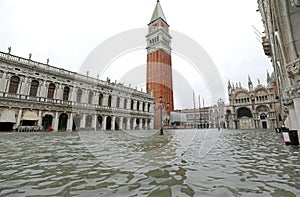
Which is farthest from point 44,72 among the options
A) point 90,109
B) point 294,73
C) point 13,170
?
point 294,73

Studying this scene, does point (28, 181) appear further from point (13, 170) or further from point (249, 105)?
point (249, 105)

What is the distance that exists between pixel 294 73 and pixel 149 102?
41.7 metres

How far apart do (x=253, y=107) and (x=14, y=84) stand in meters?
62.3

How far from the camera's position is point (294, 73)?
358 centimetres

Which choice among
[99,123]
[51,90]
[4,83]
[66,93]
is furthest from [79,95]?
[4,83]

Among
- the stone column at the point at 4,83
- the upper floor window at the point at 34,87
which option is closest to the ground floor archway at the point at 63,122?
the upper floor window at the point at 34,87

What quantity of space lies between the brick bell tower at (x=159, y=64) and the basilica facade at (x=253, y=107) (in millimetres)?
21671

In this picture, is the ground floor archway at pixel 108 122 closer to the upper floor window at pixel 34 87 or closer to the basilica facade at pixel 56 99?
the basilica facade at pixel 56 99

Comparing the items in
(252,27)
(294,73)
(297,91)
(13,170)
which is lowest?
(13,170)

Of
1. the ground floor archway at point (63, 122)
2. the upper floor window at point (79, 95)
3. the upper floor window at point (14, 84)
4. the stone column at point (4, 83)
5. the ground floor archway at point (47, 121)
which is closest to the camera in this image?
the stone column at point (4, 83)

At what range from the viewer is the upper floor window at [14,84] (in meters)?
21.0

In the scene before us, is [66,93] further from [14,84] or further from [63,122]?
[14,84]

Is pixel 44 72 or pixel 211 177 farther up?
pixel 44 72

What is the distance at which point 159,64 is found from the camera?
58.2 meters
